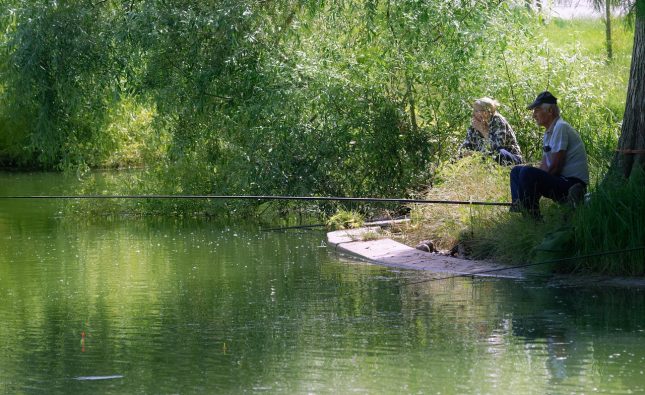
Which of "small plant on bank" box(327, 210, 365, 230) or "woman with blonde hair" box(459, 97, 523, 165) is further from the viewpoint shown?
"small plant on bank" box(327, 210, 365, 230)

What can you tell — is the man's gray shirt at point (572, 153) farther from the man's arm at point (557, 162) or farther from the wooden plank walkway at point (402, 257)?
the wooden plank walkway at point (402, 257)

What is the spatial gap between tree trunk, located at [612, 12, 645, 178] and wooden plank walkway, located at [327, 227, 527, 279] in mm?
1389

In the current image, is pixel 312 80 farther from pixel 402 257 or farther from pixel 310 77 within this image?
pixel 402 257

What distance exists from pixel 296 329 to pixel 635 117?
424 centimetres

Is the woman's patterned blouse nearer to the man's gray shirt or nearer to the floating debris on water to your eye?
the man's gray shirt

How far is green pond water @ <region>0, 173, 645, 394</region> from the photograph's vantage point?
20.2 feet

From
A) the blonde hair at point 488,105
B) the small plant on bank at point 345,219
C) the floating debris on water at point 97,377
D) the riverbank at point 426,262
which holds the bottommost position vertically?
the floating debris on water at point 97,377

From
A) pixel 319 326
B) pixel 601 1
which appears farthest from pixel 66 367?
pixel 601 1

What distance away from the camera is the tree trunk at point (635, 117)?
33.7 ft

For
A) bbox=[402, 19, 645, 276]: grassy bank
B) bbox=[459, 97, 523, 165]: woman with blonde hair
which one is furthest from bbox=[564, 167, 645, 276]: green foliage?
bbox=[459, 97, 523, 165]: woman with blonde hair

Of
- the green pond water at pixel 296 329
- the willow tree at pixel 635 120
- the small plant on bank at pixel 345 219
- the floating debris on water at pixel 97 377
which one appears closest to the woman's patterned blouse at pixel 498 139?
the small plant on bank at pixel 345 219

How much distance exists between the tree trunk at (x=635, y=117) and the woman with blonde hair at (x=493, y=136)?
2.92 metres

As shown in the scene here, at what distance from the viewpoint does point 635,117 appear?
10.4m

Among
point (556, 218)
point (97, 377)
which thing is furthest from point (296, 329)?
point (556, 218)
